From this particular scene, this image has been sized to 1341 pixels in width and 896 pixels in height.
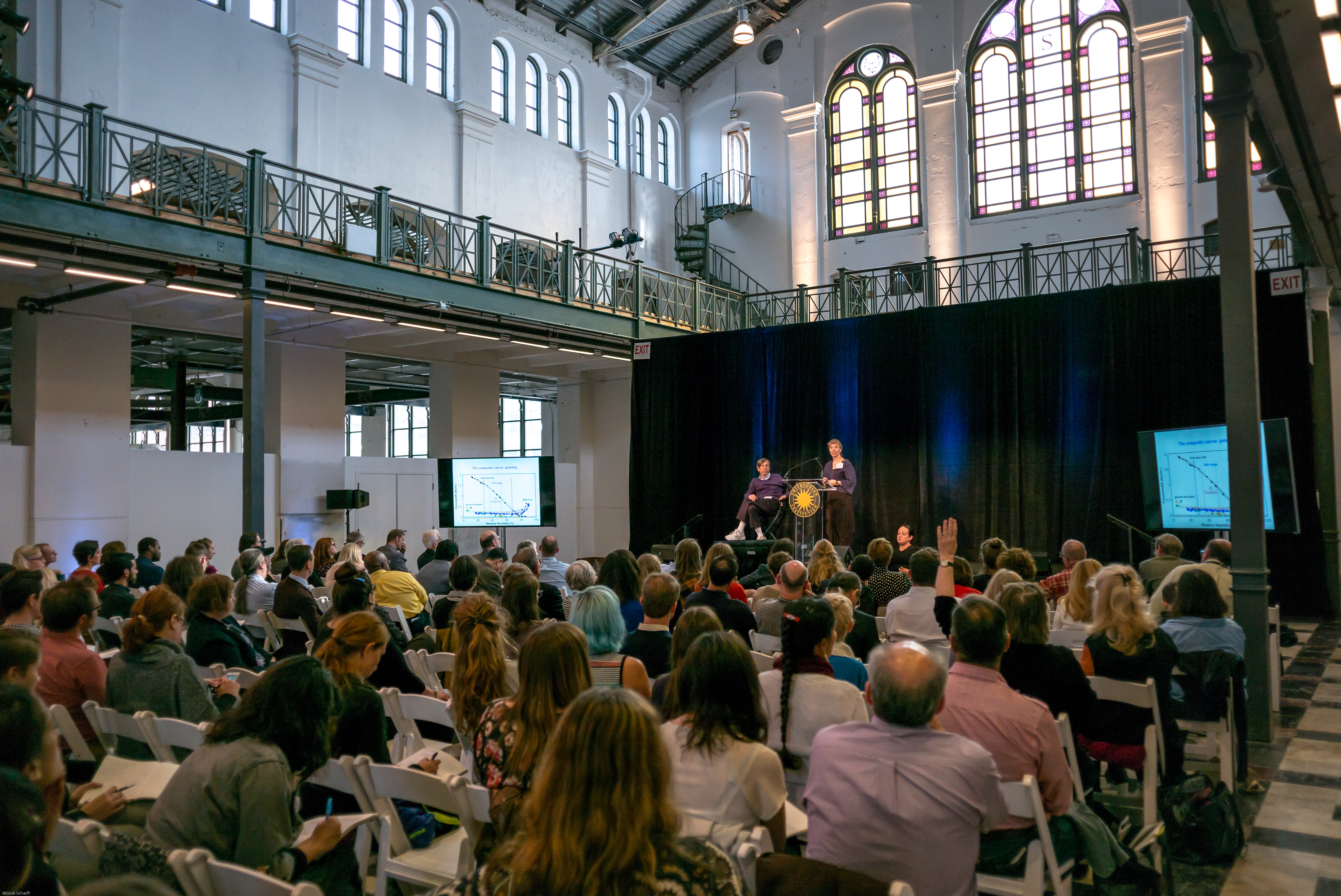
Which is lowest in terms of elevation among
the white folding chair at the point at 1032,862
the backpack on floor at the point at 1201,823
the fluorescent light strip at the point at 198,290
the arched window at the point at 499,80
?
the backpack on floor at the point at 1201,823

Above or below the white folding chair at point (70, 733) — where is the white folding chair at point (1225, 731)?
below

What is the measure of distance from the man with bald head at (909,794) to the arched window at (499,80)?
1605cm

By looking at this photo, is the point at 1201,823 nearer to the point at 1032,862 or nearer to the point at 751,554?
the point at 1032,862

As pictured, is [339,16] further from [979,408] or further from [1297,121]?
[1297,121]

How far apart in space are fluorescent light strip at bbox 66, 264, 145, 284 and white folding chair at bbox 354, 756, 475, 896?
8003mm

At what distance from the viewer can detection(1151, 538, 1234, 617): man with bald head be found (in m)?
4.91

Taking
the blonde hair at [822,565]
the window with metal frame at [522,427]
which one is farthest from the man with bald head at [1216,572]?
the window with metal frame at [522,427]

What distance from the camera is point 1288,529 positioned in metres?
6.62

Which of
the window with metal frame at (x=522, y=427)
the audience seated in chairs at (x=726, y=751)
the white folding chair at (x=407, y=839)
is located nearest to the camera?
the audience seated in chairs at (x=726, y=751)

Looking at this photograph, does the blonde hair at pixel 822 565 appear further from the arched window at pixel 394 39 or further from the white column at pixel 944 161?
the arched window at pixel 394 39

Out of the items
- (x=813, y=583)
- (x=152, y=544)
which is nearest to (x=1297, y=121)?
(x=813, y=583)

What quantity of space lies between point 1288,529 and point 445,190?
13.2 metres

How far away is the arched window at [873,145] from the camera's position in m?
16.7

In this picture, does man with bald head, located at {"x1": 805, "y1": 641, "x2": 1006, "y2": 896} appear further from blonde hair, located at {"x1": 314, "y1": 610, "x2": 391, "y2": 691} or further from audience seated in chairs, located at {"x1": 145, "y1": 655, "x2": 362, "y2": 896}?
blonde hair, located at {"x1": 314, "y1": 610, "x2": 391, "y2": 691}
